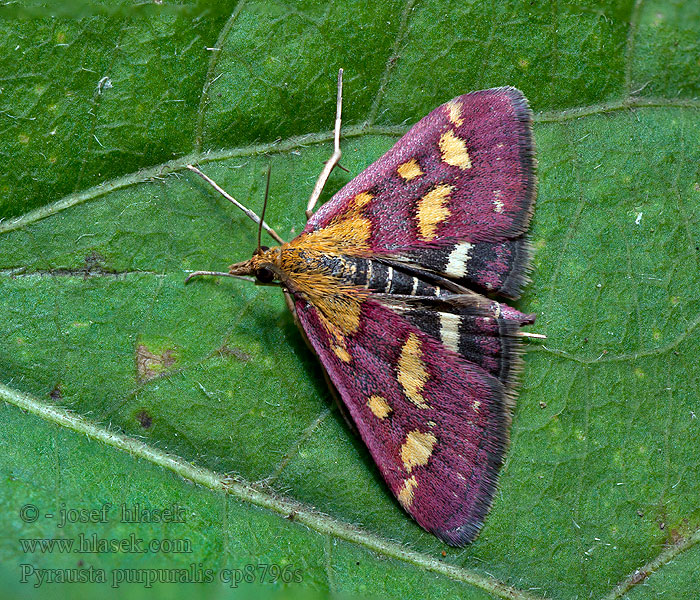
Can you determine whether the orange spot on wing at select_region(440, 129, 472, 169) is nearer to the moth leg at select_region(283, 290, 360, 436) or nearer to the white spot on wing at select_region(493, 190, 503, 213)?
the white spot on wing at select_region(493, 190, 503, 213)

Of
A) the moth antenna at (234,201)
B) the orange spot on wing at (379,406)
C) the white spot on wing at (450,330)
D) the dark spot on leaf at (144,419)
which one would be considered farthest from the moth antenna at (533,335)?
the dark spot on leaf at (144,419)

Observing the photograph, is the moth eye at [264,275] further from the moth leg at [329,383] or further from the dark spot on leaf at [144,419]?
the dark spot on leaf at [144,419]

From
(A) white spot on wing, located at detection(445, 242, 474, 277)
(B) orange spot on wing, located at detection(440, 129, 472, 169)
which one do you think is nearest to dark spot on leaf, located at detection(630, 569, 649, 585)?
(A) white spot on wing, located at detection(445, 242, 474, 277)

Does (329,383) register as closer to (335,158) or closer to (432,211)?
(432,211)

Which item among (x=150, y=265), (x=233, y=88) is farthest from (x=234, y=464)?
(x=233, y=88)

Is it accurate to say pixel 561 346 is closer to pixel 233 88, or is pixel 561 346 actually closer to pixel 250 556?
pixel 250 556

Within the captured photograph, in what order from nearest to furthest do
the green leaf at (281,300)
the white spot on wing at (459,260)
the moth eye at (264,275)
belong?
the green leaf at (281,300) → the moth eye at (264,275) → the white spot on wing at (459,260)
